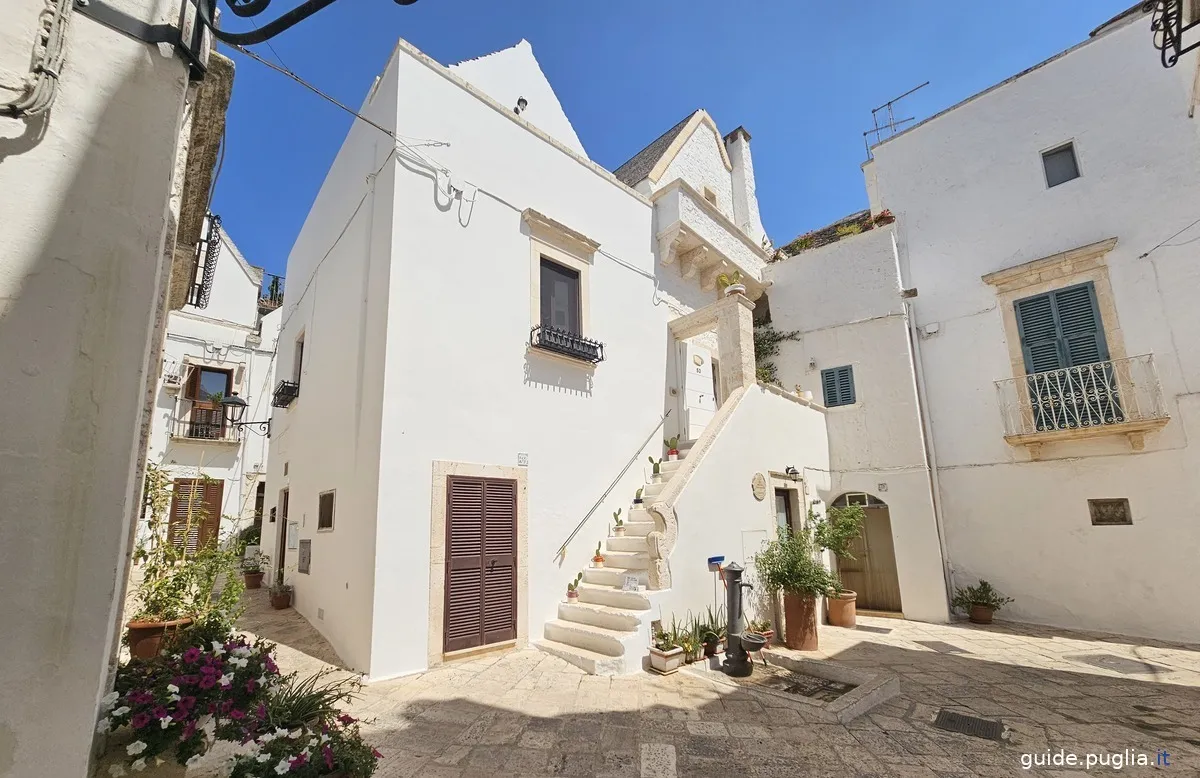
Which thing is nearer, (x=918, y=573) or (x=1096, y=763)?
(x=1096, y=763)

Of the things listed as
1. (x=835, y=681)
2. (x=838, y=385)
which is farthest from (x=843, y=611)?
(x=838, y=385)

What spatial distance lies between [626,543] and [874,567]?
5.84 m

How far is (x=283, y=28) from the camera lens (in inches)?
101

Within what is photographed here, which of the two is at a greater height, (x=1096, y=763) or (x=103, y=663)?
(x=103, y=663)

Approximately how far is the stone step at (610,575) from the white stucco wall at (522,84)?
7174 mm

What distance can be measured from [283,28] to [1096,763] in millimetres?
6741

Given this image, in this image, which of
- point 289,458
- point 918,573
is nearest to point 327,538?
point 289,458

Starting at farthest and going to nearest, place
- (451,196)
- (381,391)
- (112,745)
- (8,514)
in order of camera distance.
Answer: (451,196)
(381,391)
(112,745)
(8,514)

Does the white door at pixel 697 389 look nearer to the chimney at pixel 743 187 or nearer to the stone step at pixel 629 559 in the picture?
the stone step at pixel 629 559

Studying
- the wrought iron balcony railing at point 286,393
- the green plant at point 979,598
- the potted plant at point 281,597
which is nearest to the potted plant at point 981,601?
the green plant at point 979,598

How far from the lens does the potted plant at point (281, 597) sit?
8.68 metres

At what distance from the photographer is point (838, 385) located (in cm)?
1104

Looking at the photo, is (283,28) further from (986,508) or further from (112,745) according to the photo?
(986,508)

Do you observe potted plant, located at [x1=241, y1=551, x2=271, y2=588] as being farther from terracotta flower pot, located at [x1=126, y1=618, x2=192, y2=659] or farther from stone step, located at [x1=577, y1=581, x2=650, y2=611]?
stone step, located at [x1=577, y1=581, x2=650, y2=611]
